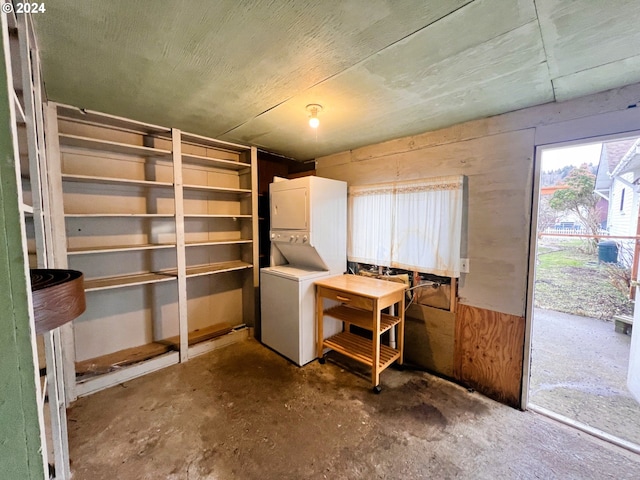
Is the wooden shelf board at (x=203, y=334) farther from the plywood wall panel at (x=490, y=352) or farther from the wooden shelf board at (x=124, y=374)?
the plywood wall panel at (x=490, y=352)

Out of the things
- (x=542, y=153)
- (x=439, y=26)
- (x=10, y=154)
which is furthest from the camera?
(x=542, y=153)

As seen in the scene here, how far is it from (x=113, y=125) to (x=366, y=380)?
3.27 metres

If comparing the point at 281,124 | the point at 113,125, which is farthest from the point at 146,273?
the point at 281,124

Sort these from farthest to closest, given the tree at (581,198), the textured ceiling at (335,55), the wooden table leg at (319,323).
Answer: the tree at (581,198) → the wooden table leg at (319,323) → the textured ceiling at (335,55)

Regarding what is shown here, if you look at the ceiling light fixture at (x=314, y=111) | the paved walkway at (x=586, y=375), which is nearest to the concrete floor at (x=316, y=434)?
the paved walkway at (x=586, y=375)

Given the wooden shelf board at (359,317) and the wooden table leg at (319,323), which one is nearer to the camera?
the wooden shelf board at (359,317)

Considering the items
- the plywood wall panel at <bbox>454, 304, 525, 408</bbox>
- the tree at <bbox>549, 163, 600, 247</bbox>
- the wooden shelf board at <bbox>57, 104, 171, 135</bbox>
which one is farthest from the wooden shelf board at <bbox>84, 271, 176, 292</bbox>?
the tree at <bbox>549, 163, 600, 247</bbox>

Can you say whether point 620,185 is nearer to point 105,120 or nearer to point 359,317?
point 359,317

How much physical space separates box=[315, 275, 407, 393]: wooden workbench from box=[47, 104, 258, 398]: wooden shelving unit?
3.55 ft

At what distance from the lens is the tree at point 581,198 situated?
421 centimetres

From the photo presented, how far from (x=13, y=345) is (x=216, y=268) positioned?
2.46 metres

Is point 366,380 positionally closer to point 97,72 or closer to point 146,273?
point 146,273

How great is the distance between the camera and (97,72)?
1515mm

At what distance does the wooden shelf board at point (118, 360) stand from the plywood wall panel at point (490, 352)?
2.85 meters
